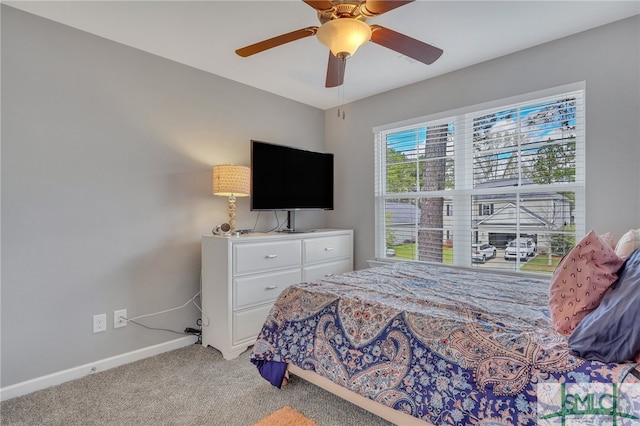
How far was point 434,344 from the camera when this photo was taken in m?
1.39

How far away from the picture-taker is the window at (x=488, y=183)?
8.14 feet

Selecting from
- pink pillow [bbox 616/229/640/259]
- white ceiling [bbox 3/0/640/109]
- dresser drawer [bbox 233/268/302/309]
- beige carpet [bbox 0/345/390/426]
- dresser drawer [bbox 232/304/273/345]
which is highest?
white ceiling [bbox 3/0/640/109]

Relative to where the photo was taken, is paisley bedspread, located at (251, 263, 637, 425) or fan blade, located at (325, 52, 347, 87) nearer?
paisley bedspread, located at (251, 263, 637, 425)

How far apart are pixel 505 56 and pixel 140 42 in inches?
114

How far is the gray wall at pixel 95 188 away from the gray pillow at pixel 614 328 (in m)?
2.70

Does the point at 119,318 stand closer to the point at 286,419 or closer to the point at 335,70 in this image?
the point at 286,419

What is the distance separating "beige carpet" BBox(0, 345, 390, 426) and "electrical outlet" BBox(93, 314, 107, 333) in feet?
0.99

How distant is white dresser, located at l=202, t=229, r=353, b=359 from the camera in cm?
258

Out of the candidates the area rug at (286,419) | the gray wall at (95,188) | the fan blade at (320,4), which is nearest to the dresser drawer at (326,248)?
the gray wall at (95,188)

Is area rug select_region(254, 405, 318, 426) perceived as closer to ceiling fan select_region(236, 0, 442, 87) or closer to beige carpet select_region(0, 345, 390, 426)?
beige carpet select_region(0, 345, 390, 426)

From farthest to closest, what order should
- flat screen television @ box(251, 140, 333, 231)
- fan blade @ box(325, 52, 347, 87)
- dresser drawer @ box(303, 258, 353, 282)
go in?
→ dresser drawer @ box(303, 258, 353, 282) → flat screen television @ box(251, 140, 333, 231) → fan blade @ box(325, 52, 347, 87)

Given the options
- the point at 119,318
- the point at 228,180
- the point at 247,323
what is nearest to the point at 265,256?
the point at 247,323

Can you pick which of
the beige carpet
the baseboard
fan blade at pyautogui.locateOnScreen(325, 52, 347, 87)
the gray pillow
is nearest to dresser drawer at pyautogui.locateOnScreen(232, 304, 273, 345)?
the beige carpet

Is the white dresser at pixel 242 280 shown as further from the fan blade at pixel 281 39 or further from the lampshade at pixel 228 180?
the fan blade at pixel 281 39
